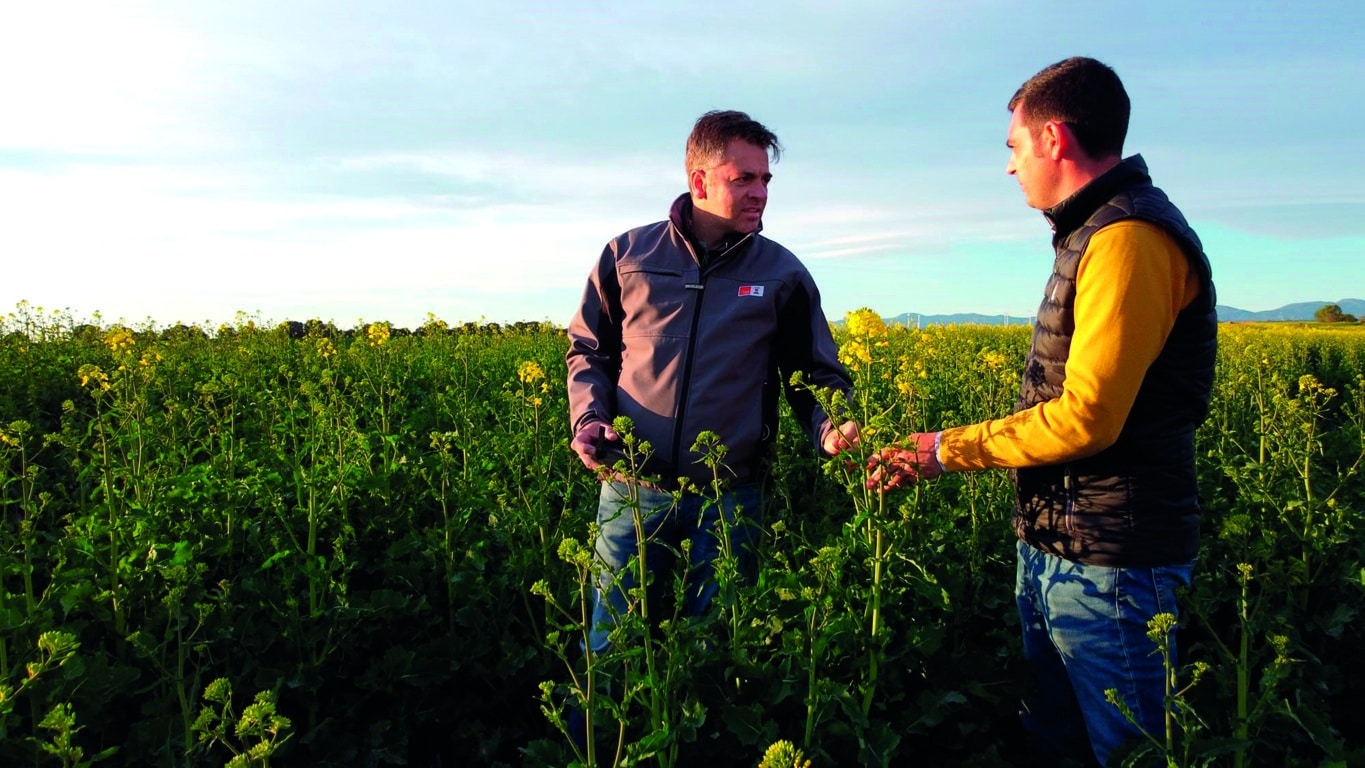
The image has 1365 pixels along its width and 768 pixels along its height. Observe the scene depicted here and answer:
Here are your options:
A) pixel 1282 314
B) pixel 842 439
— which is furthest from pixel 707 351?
pixel 1282 314

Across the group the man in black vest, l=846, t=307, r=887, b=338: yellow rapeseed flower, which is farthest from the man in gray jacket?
the man in black vest

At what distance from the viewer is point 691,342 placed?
298 cm

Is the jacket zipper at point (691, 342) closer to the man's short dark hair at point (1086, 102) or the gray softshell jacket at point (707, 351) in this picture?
the gray softshell jacket at point (707, 351)

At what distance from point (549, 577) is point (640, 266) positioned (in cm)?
131

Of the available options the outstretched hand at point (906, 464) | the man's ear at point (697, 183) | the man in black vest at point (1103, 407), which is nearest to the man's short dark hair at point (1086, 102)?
the man in black vest at point (1103, 407)

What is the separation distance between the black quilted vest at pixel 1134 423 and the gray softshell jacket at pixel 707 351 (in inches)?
34.4

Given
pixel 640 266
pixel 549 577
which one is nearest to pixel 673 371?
pixel 640 266

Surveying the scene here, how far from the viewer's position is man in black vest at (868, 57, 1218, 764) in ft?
6.23

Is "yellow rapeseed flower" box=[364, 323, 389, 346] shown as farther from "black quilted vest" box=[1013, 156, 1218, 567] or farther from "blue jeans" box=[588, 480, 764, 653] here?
"black quilted vest" box=[1013, 156, 1218, 567]

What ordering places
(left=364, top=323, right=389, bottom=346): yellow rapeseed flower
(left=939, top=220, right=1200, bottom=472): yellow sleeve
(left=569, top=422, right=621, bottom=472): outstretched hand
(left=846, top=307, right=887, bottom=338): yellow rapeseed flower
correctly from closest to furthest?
(left=939, top=220, right=1200, bottom=472): yellow sleeve
(left=569, top=422, right=621, bottom=472): outstretched hand
(left=846, top=307, right=887, bottom=338): yellow rapeseed flower
(left=364, top=323, right=389, bottom=346): yellow rapeseed flower

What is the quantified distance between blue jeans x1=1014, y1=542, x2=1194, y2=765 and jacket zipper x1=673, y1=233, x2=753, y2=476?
119 cm

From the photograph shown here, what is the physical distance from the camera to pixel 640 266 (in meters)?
3.08

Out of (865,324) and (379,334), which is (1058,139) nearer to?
(865,324)

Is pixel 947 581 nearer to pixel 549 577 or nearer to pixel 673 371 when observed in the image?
pixel 673 371
